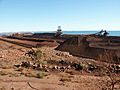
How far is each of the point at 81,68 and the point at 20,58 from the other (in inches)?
330

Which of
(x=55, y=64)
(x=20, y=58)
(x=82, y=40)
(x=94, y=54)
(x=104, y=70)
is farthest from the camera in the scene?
(x=82, y=40)

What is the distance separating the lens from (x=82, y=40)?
35.0 metres

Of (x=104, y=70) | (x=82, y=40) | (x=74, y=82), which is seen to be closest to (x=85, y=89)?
(x=74, y=82)

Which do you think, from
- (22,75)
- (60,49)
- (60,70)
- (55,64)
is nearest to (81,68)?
(60,70)

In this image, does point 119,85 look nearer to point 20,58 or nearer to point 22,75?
point 22,75

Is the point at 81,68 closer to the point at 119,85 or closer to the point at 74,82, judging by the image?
the point at 74,82

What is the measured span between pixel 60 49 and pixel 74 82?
64.5ft

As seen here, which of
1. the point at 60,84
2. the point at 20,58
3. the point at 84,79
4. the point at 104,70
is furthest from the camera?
the point at 20,58

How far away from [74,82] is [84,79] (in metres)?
1.09

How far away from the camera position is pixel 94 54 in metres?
31.1

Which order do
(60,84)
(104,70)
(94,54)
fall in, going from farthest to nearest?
(94,54), (104,70), (60,84)

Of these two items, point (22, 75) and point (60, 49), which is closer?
point (22, 75)

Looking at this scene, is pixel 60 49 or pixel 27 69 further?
pixel 60 49

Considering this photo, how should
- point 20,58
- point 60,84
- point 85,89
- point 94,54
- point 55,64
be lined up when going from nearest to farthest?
point 85,89, point 60,84, point 55,64, point 20,58, point 94,54
